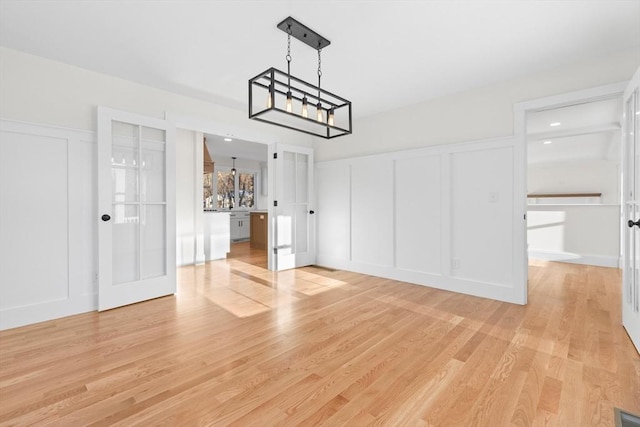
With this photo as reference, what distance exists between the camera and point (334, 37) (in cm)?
255

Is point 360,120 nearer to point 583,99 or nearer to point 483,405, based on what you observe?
point 583,99

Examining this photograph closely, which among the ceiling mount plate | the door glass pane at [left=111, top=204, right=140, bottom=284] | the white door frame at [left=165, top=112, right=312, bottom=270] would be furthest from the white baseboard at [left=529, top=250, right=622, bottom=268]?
the door glass pane at [left=111, top=204, right=140, bottom=284]

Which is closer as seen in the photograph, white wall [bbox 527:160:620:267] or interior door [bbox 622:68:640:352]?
interior door [bbox 622:68:640:352]

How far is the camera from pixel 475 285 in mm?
3643

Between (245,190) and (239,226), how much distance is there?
46.9 inches

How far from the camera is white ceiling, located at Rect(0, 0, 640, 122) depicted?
219 centimetres

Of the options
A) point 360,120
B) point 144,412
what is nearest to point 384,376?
point 144,412

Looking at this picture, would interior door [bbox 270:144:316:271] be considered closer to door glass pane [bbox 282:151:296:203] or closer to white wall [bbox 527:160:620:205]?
door glass pane [bbox 282:151:296:203]

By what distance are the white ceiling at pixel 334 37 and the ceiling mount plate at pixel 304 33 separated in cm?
5

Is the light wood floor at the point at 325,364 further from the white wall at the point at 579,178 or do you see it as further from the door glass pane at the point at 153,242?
the white wall at the point at 579,178

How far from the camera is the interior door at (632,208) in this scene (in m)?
2.25

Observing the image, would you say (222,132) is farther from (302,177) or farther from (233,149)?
(233,149)

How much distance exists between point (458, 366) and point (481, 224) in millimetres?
2071

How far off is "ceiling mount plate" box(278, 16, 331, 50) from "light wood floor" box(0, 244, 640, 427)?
7.99 ft
